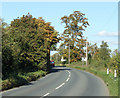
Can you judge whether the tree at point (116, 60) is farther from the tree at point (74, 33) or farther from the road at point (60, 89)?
the tree at point (74, 33)

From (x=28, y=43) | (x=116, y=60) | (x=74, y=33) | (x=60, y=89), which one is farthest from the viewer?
(x=74, y=33)

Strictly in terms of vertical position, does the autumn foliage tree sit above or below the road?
above

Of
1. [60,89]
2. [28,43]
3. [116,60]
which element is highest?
[28,43]

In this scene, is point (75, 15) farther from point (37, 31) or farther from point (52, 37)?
point (37, 31)

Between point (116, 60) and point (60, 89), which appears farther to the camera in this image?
point (116, 60)

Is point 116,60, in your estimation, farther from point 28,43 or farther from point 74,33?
point 74,33

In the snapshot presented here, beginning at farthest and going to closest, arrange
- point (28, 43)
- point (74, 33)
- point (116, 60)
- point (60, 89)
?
point (74, 33) → point (28, 43) → point (116, 60) → point (60, 89)

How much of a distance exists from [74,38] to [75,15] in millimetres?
9397

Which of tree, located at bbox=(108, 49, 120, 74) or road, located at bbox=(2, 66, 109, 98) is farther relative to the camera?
tree, located at bbox=(108, 49, 120, 74)

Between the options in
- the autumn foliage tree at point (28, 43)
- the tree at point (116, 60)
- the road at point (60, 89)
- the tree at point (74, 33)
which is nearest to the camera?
the road at point (60, 89)

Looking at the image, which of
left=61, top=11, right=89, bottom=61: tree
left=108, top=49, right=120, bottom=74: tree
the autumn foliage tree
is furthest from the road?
left=61, top=11, right=89, bottom=61: tree

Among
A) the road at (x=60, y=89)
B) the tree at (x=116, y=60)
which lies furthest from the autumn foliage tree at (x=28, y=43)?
the tree at (x=116, y=60)

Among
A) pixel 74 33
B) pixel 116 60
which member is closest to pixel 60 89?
pixel 116 60

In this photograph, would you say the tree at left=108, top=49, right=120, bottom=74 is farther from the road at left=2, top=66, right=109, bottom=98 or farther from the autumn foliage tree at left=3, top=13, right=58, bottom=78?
the autumn foliage tree at left=3, top=13, right=58, bottom=78
